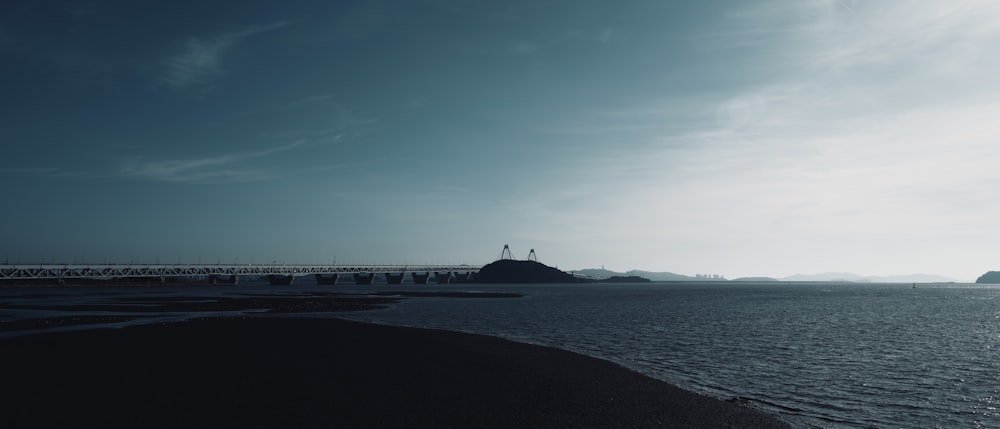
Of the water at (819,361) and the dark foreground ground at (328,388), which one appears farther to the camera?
the water at (819,361)

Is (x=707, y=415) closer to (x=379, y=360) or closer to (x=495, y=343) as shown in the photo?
(x=379, y=360)

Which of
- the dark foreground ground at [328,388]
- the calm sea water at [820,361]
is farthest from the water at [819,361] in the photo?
the dark foreground ground at [328,388]

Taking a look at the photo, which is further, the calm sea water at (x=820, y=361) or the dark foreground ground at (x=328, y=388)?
the calm sea water at (x=820, y=361)

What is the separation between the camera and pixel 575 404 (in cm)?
2062

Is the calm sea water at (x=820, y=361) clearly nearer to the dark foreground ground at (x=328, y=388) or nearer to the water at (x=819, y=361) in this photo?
the water at (x=819, y=361)

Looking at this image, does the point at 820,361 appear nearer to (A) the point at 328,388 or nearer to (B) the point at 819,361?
(B) the point at 819,361

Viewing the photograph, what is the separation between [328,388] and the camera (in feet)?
73.6

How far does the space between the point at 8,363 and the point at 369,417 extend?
22044 mm

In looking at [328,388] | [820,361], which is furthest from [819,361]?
[328,388]

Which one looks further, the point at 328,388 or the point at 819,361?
the point at 819,361

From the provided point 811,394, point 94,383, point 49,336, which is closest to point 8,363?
point 94,383

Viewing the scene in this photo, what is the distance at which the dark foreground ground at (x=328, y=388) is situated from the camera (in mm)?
17984

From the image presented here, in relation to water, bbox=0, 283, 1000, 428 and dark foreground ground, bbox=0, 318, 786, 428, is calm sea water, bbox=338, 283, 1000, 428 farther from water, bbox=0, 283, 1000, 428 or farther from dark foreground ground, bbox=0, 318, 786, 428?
dark foreground ground, bbox=0, 318, 786, 428

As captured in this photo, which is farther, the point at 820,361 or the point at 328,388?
the point at 820,361
